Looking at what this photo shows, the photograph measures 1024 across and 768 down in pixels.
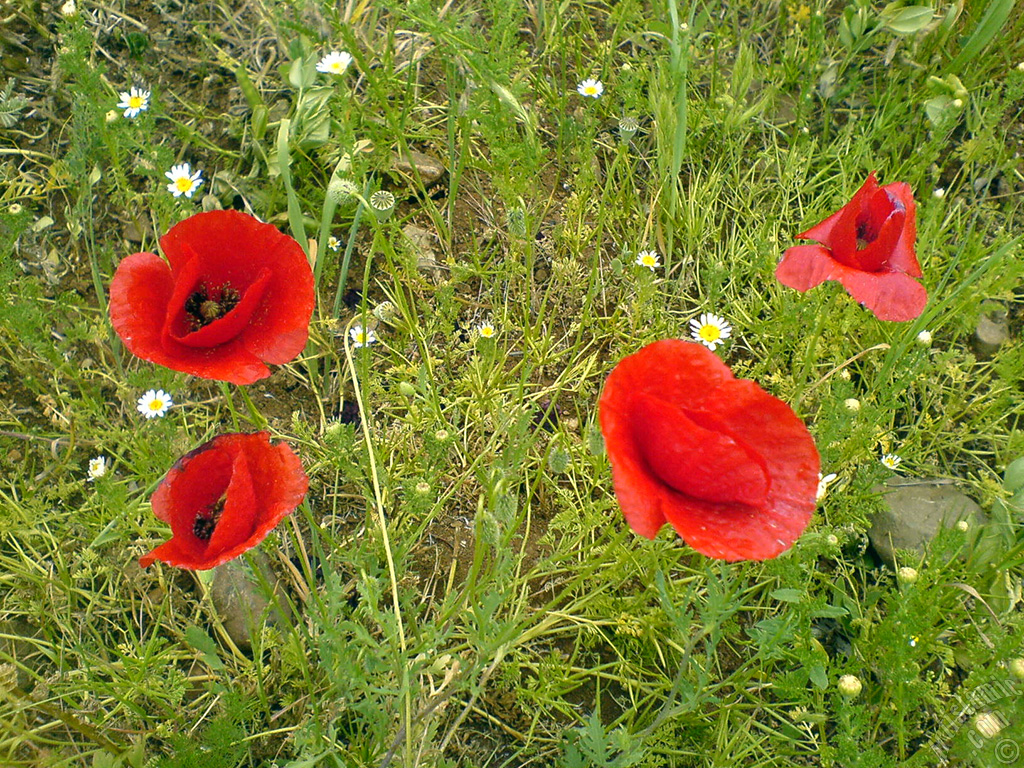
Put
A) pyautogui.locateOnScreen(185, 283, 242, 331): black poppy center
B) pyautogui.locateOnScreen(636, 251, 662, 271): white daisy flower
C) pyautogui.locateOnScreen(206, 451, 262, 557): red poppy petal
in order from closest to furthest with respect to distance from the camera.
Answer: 1. pyautogui.locateOnScreen(206, 451, 262, 557): red poppy petal
2. pyautogui.locateOnScreen(185, 283, 242, 331): black poppy center
3. pyautogui.locateOnScreen(636, 251, 662, 271): white daisy flower

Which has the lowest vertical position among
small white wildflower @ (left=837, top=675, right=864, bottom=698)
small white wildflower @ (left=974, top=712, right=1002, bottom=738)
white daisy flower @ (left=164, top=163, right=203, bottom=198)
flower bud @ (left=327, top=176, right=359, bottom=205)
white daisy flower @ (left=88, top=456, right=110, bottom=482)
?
white daisy flower @ (left=88, top=456, right=110, bottom=482)

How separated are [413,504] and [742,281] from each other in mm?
1509

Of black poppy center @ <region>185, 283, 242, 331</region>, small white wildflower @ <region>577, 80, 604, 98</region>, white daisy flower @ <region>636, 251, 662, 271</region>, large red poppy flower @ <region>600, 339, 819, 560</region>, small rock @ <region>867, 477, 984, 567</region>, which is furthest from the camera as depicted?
Answer: small white wildflower @ <region>577, 80, 604, 98</region>

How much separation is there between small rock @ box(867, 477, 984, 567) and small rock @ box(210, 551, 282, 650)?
1.65 meters

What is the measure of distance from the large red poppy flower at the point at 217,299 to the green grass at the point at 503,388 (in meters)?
0.32

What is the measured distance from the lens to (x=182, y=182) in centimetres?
230

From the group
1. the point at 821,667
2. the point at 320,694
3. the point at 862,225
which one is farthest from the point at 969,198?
the point at 320,694

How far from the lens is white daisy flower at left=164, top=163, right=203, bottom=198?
2.29 metres

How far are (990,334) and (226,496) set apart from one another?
2405 millimetres

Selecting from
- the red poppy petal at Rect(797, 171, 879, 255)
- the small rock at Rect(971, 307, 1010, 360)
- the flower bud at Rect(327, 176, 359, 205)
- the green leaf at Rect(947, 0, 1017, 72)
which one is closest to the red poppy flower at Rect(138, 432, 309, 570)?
the flower bud at Rect(327, 176, 359, 205)

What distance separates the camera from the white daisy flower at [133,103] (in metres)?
2.31

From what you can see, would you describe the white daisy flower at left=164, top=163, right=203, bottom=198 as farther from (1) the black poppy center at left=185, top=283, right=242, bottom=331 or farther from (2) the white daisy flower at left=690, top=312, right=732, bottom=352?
(2) the white daisy flower at left=690, top=312, right=732, bottom=352

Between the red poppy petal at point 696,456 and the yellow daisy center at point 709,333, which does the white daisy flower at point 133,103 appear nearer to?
the yellow daisy center at point 709,333

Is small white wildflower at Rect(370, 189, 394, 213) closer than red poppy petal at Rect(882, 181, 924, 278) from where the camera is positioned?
No
